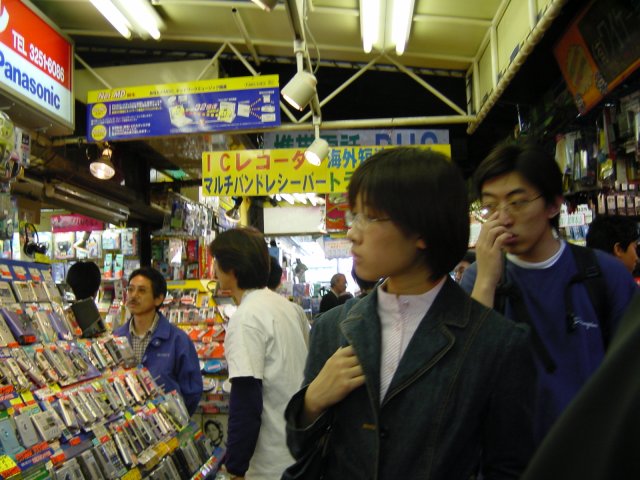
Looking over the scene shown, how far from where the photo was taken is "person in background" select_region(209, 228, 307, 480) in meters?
2.32

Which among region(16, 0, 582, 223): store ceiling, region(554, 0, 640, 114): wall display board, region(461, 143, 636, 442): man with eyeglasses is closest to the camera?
region(461, 143, 636, 442): man with eyeglasses

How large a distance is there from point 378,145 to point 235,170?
1.77 metres

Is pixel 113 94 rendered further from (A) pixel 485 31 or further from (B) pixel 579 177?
(B) pixel 579 177

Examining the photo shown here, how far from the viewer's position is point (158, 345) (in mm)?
3672

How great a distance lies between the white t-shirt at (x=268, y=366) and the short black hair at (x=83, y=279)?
2.24 m

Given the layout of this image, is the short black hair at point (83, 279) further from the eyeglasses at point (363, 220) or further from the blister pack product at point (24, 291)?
the eyeglasses at point (363, 220)

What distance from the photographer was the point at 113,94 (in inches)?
225

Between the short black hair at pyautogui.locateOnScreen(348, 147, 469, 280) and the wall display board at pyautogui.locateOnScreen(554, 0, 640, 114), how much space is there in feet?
8.36

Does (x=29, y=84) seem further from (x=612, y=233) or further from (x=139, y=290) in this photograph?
(x=612, y=233)

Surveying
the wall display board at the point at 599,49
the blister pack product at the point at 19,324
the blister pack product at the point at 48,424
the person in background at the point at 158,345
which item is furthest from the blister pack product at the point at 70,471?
the wall display board at the point at 599,49

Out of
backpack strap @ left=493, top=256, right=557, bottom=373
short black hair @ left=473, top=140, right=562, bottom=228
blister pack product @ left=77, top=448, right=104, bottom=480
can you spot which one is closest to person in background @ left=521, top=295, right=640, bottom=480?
backpack strap @ left=493, top=256, right=557, bottom=373

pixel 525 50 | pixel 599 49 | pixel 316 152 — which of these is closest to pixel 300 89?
pixel 316 152

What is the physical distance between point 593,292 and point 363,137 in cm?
502

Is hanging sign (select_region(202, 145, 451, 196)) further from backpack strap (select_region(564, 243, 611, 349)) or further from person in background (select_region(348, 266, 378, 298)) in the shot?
backpack strap (select_region(564, 243, 611, 349))
